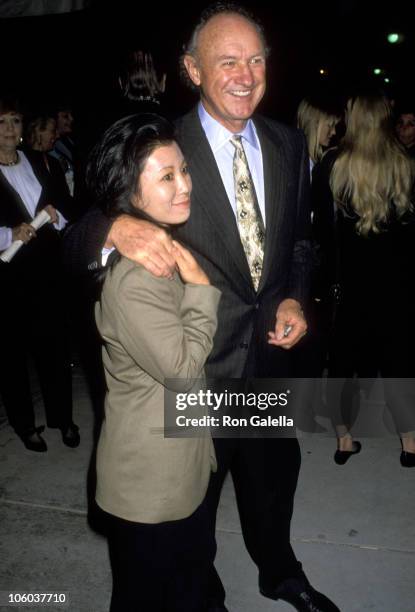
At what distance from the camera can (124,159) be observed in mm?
1538

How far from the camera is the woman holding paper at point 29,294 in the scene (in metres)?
3.35

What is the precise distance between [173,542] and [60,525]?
1.41m

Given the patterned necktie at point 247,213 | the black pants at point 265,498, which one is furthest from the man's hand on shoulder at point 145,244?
the black pants at point 265,498

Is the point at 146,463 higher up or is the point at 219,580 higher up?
the point at 146,463

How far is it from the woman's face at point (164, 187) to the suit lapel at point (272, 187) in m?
0.51

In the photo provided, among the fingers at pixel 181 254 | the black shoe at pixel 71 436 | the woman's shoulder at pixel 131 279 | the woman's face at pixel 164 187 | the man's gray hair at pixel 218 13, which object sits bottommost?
the black shoe at pixel 71 436

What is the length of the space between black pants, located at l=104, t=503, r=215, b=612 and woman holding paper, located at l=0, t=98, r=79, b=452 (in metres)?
2.02

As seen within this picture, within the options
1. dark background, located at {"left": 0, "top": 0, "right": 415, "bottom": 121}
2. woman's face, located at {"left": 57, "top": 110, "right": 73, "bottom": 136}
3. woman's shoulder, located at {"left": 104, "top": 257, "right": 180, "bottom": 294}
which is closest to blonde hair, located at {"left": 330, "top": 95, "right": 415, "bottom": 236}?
dark background, located at {"left": 0, "top": 0, "right": 415, "bottom": 121}

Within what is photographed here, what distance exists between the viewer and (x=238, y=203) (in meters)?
2.02

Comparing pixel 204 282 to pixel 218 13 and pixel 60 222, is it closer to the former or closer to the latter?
pixel 218 13

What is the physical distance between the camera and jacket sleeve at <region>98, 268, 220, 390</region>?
4.76ft

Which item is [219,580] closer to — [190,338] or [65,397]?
[190,338]

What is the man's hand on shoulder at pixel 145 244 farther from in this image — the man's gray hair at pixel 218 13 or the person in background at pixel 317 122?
the person in background at pixel 317 122

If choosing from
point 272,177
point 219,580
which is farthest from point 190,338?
point 219,580
